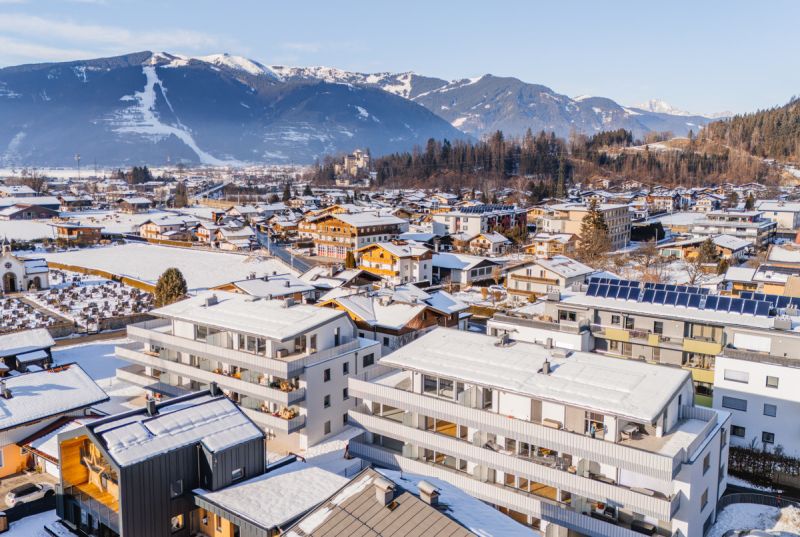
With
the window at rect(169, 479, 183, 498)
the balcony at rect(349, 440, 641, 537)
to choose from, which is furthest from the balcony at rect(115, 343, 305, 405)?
the window at rect(169, 479, 183, 498)

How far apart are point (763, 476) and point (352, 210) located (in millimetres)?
65670

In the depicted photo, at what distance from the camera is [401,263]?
49562 mm

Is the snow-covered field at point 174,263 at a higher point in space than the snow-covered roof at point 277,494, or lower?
lower

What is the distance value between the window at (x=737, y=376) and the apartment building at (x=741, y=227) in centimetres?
4513

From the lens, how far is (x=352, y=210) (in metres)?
80.7

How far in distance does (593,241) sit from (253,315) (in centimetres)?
4012

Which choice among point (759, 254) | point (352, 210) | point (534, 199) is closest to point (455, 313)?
point (759, 254)

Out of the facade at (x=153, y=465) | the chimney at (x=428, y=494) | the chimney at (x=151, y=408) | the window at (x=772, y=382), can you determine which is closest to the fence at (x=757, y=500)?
the window at (x=772, y=382)

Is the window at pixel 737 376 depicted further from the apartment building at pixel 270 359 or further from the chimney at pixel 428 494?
the chimney at pixel 428 494

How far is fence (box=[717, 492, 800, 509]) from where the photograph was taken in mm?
16969

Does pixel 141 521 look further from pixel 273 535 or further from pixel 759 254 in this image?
pixel 759 254

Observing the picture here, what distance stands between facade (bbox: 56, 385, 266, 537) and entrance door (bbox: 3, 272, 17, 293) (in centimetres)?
3685

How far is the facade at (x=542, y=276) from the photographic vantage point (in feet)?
132

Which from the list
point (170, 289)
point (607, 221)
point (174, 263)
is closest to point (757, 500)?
point (170, 289)
